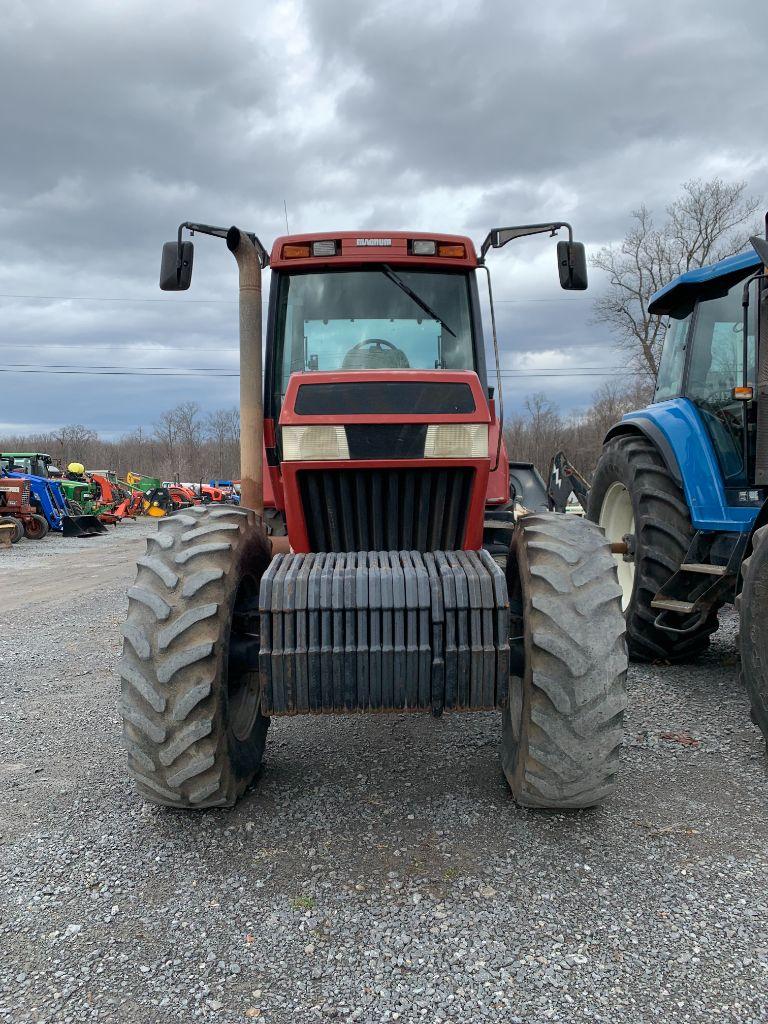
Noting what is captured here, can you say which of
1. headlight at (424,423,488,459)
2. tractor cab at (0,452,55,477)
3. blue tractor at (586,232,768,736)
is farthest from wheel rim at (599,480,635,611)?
tractor cab at (0,452,55,477)

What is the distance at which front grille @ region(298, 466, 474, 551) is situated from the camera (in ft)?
9.97

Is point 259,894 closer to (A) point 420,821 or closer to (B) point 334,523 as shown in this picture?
(A) point 420,821

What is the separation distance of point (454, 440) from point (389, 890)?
1.65m

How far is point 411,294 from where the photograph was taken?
375cm

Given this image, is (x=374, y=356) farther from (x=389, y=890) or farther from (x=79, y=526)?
(x=79, y=526)

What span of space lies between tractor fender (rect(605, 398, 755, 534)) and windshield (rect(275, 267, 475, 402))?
1582mm

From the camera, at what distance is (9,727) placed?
4.21m

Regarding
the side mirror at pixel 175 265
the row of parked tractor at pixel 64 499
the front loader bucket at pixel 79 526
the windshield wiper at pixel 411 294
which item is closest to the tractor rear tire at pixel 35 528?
the row of parked tractor at pixel 64 499

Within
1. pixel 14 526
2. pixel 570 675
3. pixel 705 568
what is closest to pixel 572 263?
pixel 705 568

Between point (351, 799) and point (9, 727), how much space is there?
2.34m

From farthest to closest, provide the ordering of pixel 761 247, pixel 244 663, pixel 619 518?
pixel 619 518 → pixel 761 247 → pixel 244 663

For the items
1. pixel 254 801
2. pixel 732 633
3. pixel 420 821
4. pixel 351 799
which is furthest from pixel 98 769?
pixel 732 633

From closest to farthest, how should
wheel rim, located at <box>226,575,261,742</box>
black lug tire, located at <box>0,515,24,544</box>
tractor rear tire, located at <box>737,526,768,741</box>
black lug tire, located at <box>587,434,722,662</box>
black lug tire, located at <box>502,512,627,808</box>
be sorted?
black lug tire, located at <box>502,512,627,808</box> → wheel rim, located at <box>226,575,261,742</box> → tractor rear tire, located at <box>737,526,768,741</box> → black lug tire, located at <box>587,434,722,662</box> → black lug tire, located at <box>0,515,24,544</box>

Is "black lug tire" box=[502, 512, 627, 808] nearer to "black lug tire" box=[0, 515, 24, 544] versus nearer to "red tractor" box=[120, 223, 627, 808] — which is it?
"red tractor" box=[120, 223, 627, 808]
